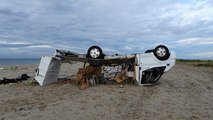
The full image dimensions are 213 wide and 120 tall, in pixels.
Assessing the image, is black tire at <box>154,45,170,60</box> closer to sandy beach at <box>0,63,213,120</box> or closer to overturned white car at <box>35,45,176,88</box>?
overturned white car at <box>35,45,176,88</box>

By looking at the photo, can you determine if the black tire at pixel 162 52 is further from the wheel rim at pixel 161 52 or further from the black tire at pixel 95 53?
the black tire at pixel 95 53

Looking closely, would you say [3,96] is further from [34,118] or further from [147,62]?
[147,62]

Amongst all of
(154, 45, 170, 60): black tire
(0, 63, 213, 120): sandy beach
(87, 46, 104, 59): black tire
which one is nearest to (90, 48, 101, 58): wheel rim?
(87, 46, 104, 59): black tire

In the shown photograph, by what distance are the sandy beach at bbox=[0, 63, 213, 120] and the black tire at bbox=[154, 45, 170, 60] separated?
1.41m

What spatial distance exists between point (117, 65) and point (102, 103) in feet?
17.2

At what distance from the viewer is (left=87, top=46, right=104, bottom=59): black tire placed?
14.1 metres

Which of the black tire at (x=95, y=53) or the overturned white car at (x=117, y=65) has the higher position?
the black tire at (x=95, y=53)

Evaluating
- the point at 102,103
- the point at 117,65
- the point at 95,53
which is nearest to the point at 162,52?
the point at 117,65

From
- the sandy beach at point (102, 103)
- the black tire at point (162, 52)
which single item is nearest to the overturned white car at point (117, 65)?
the black tire at point (162, 52)

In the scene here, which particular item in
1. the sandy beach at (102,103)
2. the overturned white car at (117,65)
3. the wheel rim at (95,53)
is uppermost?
the wheel rim at (95,53)

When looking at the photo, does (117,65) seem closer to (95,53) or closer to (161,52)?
(95,53)

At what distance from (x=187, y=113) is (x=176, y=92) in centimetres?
411

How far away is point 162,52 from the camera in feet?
46.6

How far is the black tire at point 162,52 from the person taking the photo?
14.2m
